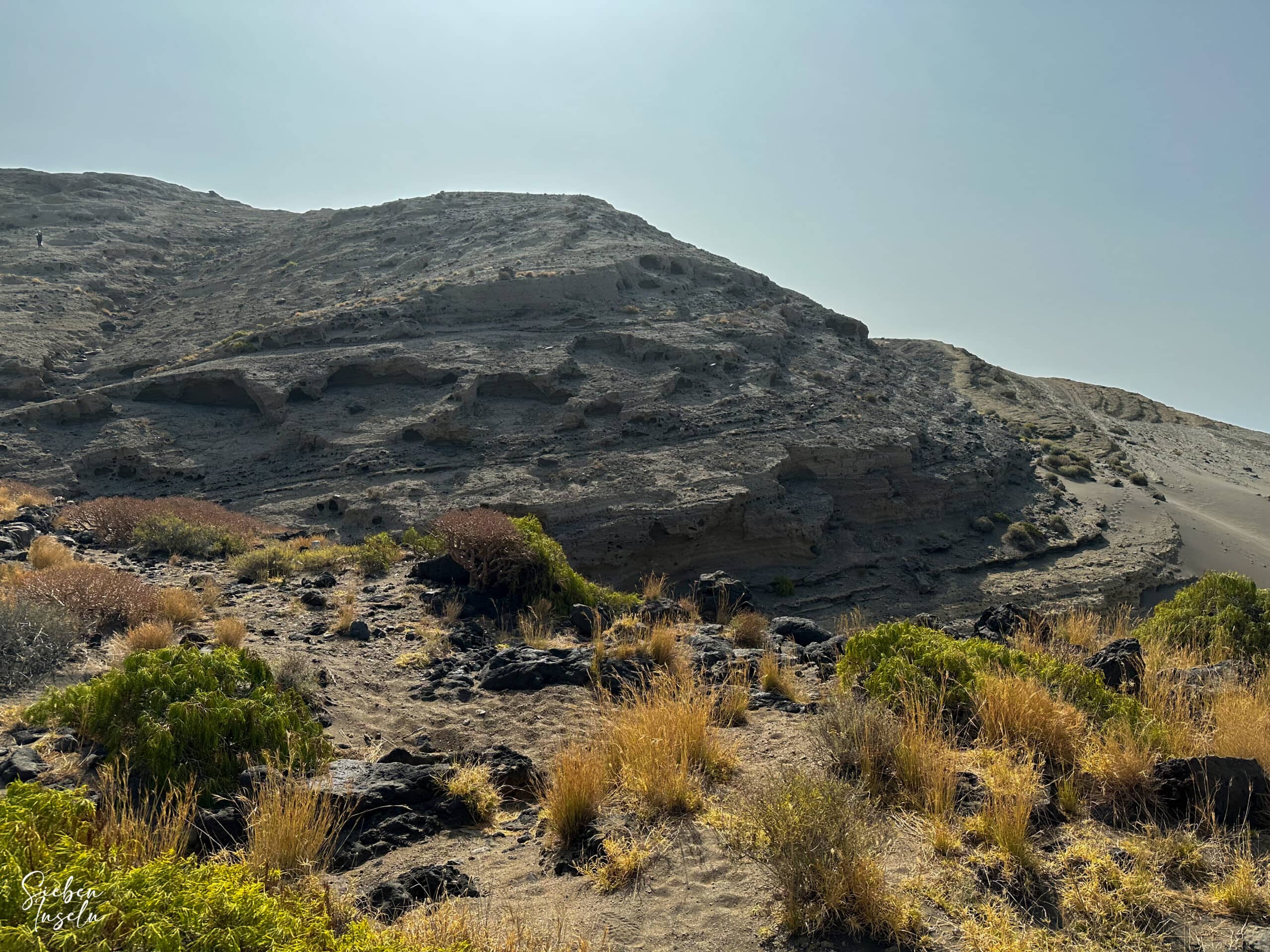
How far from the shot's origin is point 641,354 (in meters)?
26.7

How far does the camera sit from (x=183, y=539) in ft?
43.7

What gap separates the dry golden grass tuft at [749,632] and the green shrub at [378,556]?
19.8ft

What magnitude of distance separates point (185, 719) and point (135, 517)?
11.6 meters

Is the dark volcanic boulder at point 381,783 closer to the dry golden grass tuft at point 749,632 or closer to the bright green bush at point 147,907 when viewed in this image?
the bright green bush at point 147,907

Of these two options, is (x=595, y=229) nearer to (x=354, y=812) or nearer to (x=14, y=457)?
(x=14, y=457)

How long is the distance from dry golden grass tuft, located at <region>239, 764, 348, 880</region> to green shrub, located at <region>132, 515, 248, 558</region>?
10.6 meters

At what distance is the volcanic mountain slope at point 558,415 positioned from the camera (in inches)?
803

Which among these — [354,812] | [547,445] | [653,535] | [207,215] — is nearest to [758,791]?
[354,812]

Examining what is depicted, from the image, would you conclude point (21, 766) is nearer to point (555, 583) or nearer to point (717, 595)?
point (555, 583)

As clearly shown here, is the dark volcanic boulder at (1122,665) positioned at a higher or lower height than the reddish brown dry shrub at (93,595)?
higher

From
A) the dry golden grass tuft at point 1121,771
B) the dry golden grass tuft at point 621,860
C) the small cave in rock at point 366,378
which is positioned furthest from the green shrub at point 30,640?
the small cave in rock at point 366,378

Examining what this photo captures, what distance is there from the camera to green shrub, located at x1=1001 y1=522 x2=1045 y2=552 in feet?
79.0

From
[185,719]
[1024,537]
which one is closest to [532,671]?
[185,719]

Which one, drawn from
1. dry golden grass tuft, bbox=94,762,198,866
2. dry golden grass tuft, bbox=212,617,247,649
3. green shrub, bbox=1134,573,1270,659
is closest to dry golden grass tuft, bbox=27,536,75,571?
dry golden grass tuft, bbox=212,617,247,649
